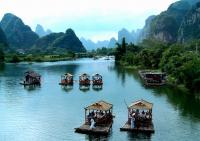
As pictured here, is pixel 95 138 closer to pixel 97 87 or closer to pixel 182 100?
pixel 182 100

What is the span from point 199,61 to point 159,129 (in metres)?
27.8

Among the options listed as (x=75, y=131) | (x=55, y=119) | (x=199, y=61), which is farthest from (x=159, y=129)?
(x=199, y=61)

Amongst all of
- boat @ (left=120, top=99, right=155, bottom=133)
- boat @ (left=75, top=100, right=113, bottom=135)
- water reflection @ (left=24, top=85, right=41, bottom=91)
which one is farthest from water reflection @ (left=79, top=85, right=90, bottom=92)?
boat @ (left=120, top=99, right=155, bottom=133)

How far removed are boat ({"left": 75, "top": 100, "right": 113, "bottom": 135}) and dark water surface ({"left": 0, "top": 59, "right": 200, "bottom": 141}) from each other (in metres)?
0.63

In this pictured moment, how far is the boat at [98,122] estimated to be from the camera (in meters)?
33.1

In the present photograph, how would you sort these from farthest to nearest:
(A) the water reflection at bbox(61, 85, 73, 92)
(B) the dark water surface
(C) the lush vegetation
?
(A) the water reflection at bbox(61, 85, 73, 92)
(C) the lush vegetation
(B) the dark water surface

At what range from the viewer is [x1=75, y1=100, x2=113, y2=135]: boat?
3306 cm

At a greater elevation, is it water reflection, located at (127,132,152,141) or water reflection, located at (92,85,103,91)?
water reflection, located at (92,85,103,91)

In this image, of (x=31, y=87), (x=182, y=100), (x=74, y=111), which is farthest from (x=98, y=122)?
(x=31, y=87)

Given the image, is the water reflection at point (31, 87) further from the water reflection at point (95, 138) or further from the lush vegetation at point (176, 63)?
the water reflection at point (95, 138)

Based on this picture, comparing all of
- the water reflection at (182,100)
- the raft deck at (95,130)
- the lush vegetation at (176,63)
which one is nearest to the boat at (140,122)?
the raft deck at (95,130)

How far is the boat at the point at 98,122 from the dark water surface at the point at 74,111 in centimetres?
63

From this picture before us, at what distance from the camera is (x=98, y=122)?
34.7 m

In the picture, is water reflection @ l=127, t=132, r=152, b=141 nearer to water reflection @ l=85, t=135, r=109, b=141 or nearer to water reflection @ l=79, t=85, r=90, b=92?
water reflection @ l=85, t=135, r=109, b=141
